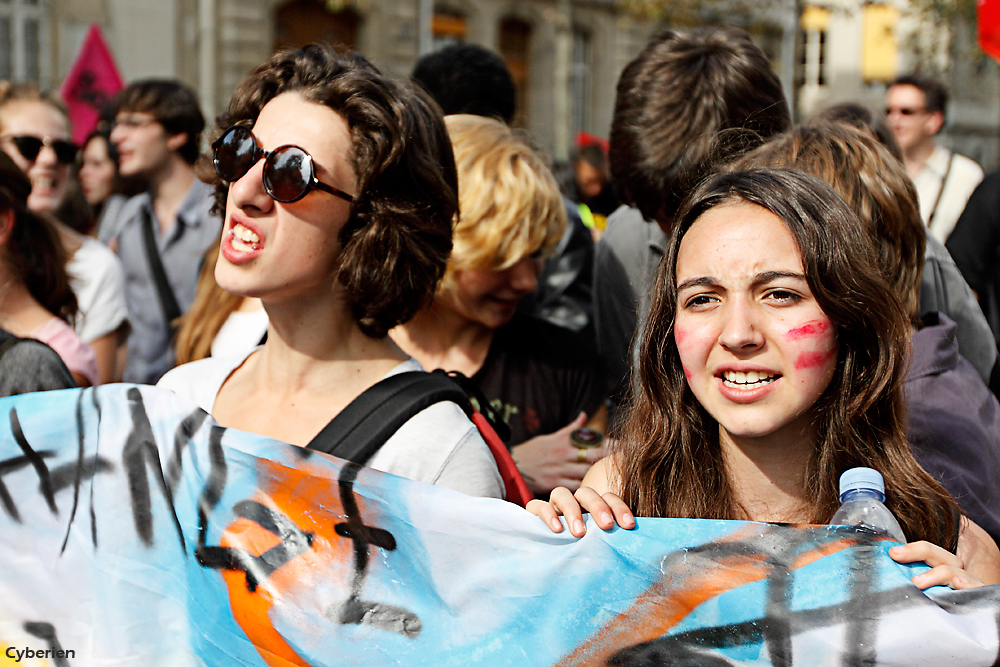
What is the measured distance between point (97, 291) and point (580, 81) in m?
23.4

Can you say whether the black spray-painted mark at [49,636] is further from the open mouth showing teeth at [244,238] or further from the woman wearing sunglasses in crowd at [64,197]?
the woman wearing sunglasses in crowd at [64,197]

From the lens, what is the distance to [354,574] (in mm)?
1837

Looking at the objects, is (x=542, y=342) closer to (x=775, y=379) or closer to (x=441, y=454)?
(x=441, y=454)

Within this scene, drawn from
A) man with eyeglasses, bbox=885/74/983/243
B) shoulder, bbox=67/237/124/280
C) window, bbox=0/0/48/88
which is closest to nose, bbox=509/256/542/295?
shoulder, bbox=67/237/124/280

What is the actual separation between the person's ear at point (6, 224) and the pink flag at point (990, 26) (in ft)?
16.0

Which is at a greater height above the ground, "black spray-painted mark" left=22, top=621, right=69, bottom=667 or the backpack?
the backpack

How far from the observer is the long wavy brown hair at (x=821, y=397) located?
6.05 feet

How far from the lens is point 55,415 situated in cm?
207

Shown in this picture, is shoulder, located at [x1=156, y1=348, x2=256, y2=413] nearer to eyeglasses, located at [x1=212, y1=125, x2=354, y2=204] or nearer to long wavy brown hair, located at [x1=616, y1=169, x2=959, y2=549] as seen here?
eyeglasses, located at [x1=212, y1=125, x2=354, y2=204]

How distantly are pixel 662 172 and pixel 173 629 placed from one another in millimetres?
1747

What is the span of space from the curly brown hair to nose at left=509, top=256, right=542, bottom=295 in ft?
2.21

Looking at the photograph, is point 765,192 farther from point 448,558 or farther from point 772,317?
A: point 448,558

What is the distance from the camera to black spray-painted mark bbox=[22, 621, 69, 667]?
195 cm

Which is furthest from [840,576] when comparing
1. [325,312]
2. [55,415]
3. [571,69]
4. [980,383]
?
[571,69]
